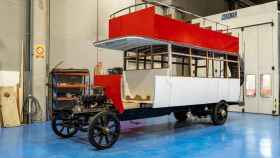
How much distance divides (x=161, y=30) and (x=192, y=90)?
180cm

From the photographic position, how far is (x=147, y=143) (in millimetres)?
5590

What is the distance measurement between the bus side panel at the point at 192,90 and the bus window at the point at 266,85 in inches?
94.5

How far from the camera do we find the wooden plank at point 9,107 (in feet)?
25.1

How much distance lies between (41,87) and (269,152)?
6760 mm

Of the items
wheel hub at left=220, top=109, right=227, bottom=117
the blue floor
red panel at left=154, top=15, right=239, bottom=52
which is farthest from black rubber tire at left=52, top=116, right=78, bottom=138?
wheel hub at left=220, top=109, right=227, bottom=117

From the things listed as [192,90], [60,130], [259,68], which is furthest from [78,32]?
[259,68]

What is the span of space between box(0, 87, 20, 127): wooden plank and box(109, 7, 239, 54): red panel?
3537mm

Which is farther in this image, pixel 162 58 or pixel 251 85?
pixel 251 85

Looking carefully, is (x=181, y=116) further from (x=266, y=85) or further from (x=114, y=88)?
(x=266, y=85)

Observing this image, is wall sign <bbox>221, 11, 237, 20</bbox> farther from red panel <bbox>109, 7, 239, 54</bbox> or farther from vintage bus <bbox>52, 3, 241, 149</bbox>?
red panel <bbox>109, 7, 239, 54</bbox>

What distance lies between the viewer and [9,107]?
7.77m

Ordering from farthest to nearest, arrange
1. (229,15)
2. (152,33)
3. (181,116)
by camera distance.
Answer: (229,15) → (181,116) → (152,33)

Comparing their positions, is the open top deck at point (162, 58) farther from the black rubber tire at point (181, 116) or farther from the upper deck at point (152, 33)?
the black rubber tire at point (181, 116)

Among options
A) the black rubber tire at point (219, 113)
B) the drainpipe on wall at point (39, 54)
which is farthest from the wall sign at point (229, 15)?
the drainpipe on wall at point (39, 54)
